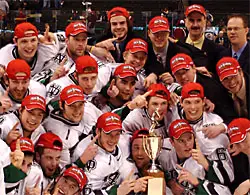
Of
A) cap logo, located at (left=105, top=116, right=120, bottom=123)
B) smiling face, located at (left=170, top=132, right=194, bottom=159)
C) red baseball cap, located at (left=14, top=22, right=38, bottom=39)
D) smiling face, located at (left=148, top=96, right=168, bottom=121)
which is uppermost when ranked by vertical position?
red baseball cap, located at (left=14, top=22, right=38, bottom=39)

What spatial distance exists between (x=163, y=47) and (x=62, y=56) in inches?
33.7

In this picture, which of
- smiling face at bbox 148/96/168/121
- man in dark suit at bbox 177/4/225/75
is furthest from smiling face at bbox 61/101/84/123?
man in dark suit at bbox 177/4/225/75

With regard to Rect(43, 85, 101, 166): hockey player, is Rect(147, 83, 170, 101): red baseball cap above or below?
above

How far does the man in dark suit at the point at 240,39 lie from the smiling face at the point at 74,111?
1410mm

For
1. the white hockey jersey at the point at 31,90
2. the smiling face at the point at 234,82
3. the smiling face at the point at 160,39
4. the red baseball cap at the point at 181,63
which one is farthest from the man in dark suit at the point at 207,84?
the white hockey jersey at the point at 31,90

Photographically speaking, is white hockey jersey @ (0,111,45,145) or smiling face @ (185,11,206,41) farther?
smiling face @ (185,11,206,41)

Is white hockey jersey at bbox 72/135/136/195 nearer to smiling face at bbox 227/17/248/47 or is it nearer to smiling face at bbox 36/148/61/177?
smiling face at bbox 36/148/61/177

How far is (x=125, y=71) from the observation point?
19.2 feet

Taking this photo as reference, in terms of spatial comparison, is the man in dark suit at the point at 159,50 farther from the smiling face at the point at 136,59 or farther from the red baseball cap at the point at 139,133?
the red baseball cap at the point at 139,133

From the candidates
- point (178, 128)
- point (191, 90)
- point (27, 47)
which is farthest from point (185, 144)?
point (27, 47)

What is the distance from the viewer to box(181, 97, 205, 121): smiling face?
218 inches

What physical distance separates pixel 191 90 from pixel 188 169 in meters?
0.57

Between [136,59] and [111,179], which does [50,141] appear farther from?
[136,59]

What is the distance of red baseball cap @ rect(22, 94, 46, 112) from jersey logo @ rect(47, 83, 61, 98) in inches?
16.7
